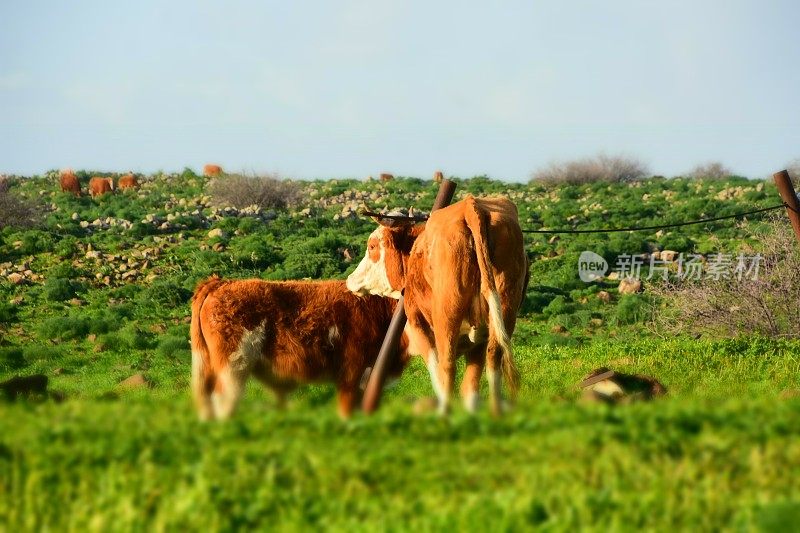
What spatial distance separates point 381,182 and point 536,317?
33.3 meters

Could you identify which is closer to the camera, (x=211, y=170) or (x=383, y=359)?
(x=383, y=359)

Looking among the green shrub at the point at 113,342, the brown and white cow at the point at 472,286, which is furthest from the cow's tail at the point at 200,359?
the green shrub at the point at 113,342

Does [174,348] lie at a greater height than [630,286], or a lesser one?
lesser

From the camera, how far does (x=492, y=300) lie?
10312 millimetres

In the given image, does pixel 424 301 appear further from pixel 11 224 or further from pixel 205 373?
pixel 11 224

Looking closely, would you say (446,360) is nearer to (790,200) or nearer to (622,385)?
(622,385)

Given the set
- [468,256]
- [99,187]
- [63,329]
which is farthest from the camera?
[99,187]

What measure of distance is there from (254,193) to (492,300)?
3794cm

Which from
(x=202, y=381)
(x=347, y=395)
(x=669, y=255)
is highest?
(x=202, y=381)

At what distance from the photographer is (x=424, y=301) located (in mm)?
11531

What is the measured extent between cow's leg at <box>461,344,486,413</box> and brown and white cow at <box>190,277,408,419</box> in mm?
1527

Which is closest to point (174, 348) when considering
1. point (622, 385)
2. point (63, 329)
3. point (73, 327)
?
point (73, 327)

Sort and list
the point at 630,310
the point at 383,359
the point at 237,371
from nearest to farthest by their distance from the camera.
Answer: the point at 383,359
the point at 237,371
the point at 630,310

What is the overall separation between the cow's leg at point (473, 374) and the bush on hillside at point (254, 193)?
35622 mm
